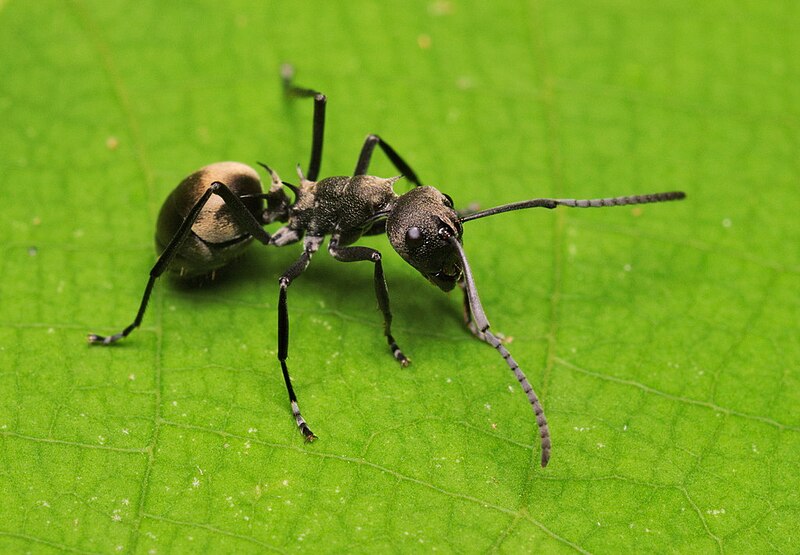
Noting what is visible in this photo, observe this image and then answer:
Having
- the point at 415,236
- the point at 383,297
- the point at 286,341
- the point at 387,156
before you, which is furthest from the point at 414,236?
the point at 387,156

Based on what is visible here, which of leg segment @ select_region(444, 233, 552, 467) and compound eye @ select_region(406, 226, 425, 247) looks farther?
compound eye @ select_region(406, 226, 425, 247)

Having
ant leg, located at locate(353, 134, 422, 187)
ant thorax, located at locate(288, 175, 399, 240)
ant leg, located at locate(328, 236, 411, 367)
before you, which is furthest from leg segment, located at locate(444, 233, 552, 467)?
ant leg, located at locate(353, 134, 422, 187)

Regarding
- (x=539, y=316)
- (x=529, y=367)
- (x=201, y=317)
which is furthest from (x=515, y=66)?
(x=201, y=317)

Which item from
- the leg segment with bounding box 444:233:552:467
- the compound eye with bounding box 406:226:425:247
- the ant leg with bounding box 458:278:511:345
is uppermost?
the compound eye with bounding box 406:226:425:247

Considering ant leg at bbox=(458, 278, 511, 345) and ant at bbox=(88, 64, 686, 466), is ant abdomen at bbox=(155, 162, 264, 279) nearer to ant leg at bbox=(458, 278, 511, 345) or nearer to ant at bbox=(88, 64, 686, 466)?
Answer: ant at bbox=(88, 64, 686, 466)

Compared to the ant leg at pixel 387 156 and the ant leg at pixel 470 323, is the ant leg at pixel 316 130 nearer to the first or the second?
the ant leg at pixel 387 156

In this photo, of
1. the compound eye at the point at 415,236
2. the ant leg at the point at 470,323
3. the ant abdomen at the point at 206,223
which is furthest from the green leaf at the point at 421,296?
the compound eye at the point at 415,236

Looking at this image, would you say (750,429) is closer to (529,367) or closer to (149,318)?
(529,367)
